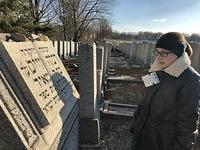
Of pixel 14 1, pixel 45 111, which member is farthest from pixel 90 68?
pixel 14 1

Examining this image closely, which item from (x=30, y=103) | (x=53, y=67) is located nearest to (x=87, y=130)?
(x=53, y=67)

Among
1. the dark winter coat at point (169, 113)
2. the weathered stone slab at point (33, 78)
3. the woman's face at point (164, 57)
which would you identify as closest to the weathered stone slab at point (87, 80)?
the weathered stone slab at point (33, 78)

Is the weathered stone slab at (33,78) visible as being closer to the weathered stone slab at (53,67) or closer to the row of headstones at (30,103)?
the row of headstones at (30,103)

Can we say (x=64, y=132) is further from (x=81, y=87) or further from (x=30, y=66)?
(x=81, y=87)

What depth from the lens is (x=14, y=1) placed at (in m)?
10.9

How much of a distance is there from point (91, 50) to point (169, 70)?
2.53 m

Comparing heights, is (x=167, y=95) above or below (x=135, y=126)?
above

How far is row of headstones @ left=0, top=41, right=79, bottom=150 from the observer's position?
106 inches

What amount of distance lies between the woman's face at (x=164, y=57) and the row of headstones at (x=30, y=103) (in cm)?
128

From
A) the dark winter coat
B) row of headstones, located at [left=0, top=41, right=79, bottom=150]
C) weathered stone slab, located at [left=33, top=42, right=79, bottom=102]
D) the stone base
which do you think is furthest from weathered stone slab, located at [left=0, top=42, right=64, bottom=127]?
the stone base

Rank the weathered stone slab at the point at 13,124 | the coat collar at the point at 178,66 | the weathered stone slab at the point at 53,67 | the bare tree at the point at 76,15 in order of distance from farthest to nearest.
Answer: the bare tree at the point at 76,15 → the weathered stone slab at the point at 53,67 → the coat collar at the point at 178,66 → the weathered stone slab at the point at 13,124

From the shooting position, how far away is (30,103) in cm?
333

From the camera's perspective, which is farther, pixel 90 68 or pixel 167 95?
pixel 90 68

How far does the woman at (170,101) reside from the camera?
2.93 m
